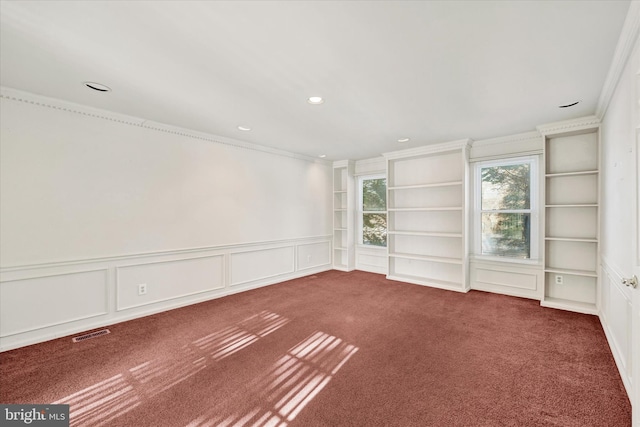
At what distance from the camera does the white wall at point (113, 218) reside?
255 centimetres

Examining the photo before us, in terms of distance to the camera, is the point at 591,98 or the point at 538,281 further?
the point at 538,281

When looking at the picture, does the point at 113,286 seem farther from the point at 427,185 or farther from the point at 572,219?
the point at 572,219

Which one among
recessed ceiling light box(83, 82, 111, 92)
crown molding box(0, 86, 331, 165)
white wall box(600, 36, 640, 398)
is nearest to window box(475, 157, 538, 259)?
white wall box(600, 36, 640, 398)

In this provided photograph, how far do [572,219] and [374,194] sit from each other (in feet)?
10.7

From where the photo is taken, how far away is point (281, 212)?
5023mm

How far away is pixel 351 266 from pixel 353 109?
152 inches

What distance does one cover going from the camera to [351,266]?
19.6 ft

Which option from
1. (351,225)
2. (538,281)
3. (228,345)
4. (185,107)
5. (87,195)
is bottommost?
(228,345)

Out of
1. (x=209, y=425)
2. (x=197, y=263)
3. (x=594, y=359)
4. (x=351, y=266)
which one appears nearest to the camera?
(x=209, y=425)

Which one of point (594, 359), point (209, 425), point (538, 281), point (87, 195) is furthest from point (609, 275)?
point (87, 195)

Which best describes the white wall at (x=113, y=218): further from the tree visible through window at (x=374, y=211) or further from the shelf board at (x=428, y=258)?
the shelf board at (x=428, y=258)

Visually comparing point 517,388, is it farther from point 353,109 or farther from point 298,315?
point 353,109

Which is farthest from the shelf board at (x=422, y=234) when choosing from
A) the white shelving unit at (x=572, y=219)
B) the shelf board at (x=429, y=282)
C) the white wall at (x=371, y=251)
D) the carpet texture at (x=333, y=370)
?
the carpet texture at (x=333, y=370)

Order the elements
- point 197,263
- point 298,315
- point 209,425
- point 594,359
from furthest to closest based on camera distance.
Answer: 1. point 197,263
2. point 298,315
3. point 594,359
4. point 209,425
